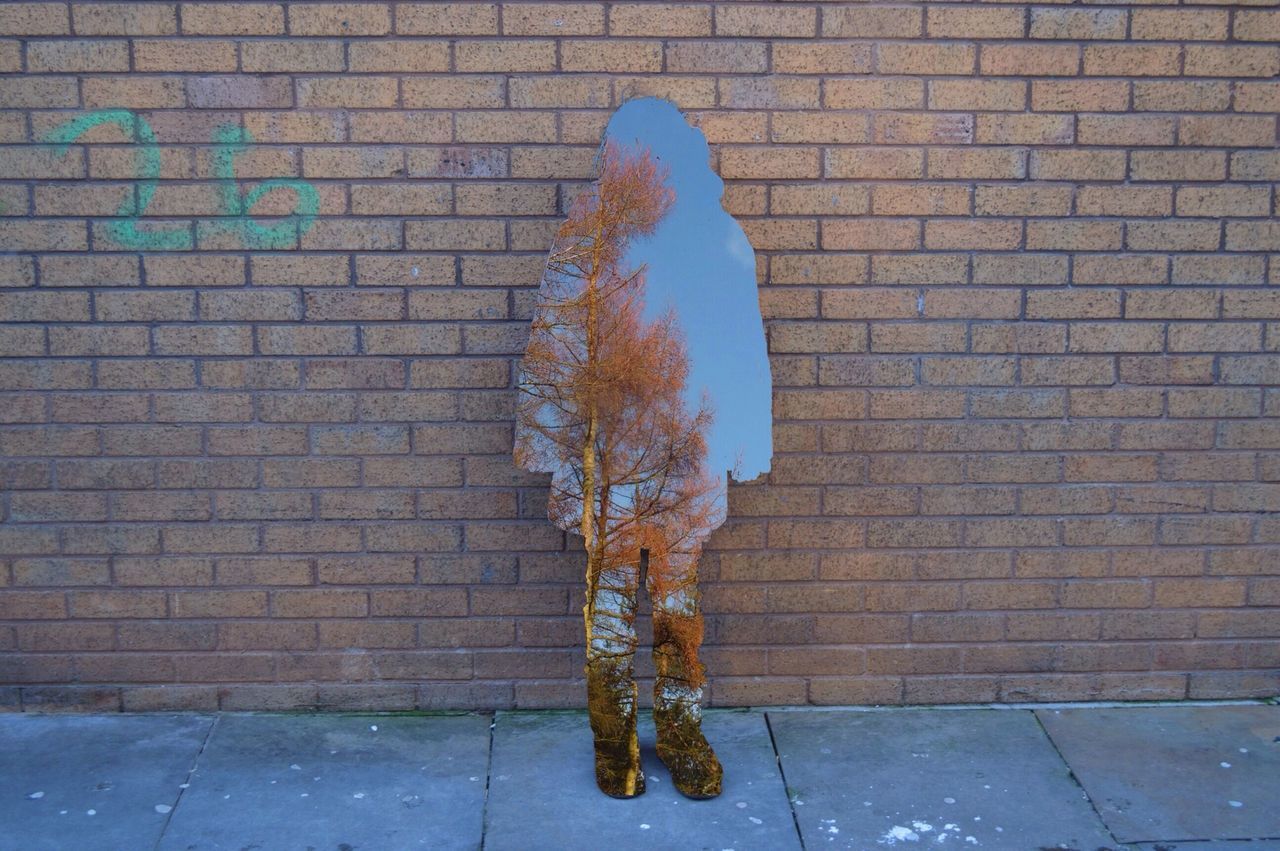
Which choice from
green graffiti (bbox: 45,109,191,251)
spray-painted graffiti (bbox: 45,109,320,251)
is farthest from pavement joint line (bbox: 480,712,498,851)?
green graffiti (bbox: 45,109,191,251)

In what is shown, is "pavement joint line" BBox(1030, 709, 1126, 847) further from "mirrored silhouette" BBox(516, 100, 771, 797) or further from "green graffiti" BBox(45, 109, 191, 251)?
"green graffiti" BBox(45, 109, 191, 251)

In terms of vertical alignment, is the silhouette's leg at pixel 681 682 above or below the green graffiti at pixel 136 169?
below

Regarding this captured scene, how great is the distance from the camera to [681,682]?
12.7 feet

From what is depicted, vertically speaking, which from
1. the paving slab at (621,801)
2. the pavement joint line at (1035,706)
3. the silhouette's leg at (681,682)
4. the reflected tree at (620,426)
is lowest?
the paving slab at (621,801)

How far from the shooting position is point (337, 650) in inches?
173

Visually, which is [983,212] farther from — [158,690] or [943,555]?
[158,690]

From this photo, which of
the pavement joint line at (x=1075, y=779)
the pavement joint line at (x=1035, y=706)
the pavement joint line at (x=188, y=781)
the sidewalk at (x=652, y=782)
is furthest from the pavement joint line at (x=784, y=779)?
the pavement joint line at (x=188, y=781)

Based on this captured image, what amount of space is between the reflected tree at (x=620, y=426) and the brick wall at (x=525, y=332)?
458mm

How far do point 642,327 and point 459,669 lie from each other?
152 centimetres

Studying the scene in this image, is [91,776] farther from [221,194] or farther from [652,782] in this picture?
[221,194]

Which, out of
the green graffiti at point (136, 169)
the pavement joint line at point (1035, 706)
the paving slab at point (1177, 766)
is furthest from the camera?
the pavement joint line at point (1035, 706)

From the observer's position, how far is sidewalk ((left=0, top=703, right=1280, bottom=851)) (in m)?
3.63

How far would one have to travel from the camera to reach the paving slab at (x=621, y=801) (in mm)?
3607

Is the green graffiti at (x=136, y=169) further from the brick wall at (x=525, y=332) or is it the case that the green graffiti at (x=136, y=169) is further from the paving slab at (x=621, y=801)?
the paving slab at (x=621, y=801)
